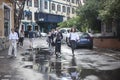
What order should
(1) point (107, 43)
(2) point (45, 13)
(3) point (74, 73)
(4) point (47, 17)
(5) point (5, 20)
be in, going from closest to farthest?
(3) point (74, 73), (1) point (107, 43), (5) point (5, 20), (2) point (45, 13), (4) point (47, 17)

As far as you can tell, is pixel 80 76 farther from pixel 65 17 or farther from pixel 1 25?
Answer: pixel 65 17

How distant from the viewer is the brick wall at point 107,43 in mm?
29522

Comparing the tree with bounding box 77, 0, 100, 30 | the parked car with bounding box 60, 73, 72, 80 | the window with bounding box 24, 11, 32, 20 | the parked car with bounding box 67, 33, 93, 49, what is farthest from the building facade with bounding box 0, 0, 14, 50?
the window with bounding box 24, 11, 32, 20

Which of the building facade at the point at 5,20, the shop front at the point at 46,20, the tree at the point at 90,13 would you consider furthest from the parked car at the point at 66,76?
the shop front at the point at 46,20

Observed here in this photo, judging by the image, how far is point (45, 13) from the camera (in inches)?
3088

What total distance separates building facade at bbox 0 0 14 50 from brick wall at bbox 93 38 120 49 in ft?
25.3

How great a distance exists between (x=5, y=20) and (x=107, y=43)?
27.8 ft

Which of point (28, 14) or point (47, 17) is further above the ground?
point (28, 14)

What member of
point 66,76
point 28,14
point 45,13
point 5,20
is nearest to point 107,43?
point 5,20

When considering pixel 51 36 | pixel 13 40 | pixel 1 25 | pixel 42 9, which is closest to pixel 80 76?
pixel 13 40

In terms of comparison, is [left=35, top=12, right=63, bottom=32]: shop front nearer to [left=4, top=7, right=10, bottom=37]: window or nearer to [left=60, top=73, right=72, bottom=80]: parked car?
[left=4, top=7, right=10, bottom=37]: window

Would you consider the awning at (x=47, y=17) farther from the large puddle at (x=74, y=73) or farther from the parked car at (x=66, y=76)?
the parked car at (x=66, y=76)

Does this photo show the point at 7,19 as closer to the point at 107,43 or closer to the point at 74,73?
the point at 107,43

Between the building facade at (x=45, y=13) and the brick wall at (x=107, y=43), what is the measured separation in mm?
36831
